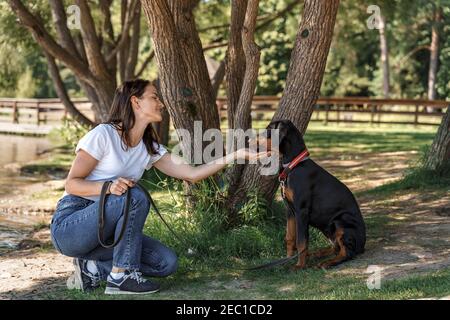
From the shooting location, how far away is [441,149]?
9.86m

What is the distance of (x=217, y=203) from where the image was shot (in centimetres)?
697

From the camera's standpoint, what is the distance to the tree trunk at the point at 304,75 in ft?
22.2

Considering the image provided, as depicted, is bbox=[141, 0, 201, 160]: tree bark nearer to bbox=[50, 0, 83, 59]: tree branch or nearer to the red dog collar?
the red dog collar

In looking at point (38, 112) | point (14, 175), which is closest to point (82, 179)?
point (14, 175)

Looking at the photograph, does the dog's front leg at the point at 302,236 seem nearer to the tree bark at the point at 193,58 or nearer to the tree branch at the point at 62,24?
the tree bark at the point at 193,58

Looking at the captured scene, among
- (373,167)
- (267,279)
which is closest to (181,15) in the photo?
(267,279)

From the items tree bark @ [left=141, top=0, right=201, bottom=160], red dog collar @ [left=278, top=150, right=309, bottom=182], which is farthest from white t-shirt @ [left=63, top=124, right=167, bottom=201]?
tree bark @ [left=141, top=0, right=201, bottom=160]

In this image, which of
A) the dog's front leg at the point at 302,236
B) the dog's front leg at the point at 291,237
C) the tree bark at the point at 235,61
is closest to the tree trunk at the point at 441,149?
the tree bark at the point at 235,61

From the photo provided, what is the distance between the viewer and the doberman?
5.84 meters

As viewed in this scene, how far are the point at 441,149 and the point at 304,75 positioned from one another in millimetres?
3742

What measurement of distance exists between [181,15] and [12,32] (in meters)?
7.83

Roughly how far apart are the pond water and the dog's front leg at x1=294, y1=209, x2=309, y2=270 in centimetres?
324

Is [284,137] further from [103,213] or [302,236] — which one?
[103,213]

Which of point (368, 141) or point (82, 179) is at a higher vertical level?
point (82, 179)
